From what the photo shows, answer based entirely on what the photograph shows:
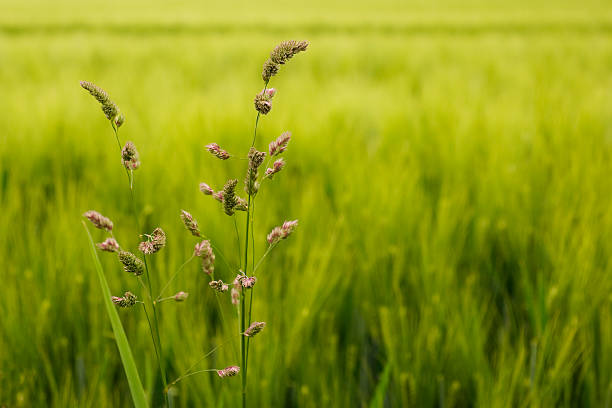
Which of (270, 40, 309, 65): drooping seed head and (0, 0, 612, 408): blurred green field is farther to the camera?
(0, 0, 612, 408): blurred green field

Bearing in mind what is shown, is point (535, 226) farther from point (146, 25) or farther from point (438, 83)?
point (146, 25)

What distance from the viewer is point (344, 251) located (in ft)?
2.43

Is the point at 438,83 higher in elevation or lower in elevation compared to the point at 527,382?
higher

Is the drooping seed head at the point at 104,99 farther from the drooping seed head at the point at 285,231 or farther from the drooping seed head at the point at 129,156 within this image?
the drooping seed head at the point at 285,231

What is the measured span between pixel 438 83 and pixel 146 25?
502 centimetres

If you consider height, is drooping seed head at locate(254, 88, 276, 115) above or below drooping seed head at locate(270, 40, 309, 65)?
below

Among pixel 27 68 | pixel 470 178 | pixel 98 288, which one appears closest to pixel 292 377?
pixel 98 288

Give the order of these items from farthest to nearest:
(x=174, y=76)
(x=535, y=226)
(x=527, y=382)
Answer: (x=174, y=76) < (x=535, y=226) < (x=527, y=382)

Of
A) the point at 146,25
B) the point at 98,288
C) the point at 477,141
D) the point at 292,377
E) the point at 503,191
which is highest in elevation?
the point at 146,25

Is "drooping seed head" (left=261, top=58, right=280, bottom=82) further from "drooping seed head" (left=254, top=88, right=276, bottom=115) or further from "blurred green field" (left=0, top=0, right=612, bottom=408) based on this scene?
"blurred green field" (left=0, top=0, right=612, bottom=408)

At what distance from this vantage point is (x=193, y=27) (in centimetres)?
614

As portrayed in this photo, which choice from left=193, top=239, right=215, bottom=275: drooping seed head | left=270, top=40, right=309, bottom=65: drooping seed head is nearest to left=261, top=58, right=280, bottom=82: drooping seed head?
left=270, top=40, right=309, bottom=65: drooping seed head

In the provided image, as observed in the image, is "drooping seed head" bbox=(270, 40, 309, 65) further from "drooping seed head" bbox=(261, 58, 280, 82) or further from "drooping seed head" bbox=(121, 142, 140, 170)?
"drooping seed head" bbox=(121, 142, 140, 170)

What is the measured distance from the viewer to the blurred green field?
53cm
